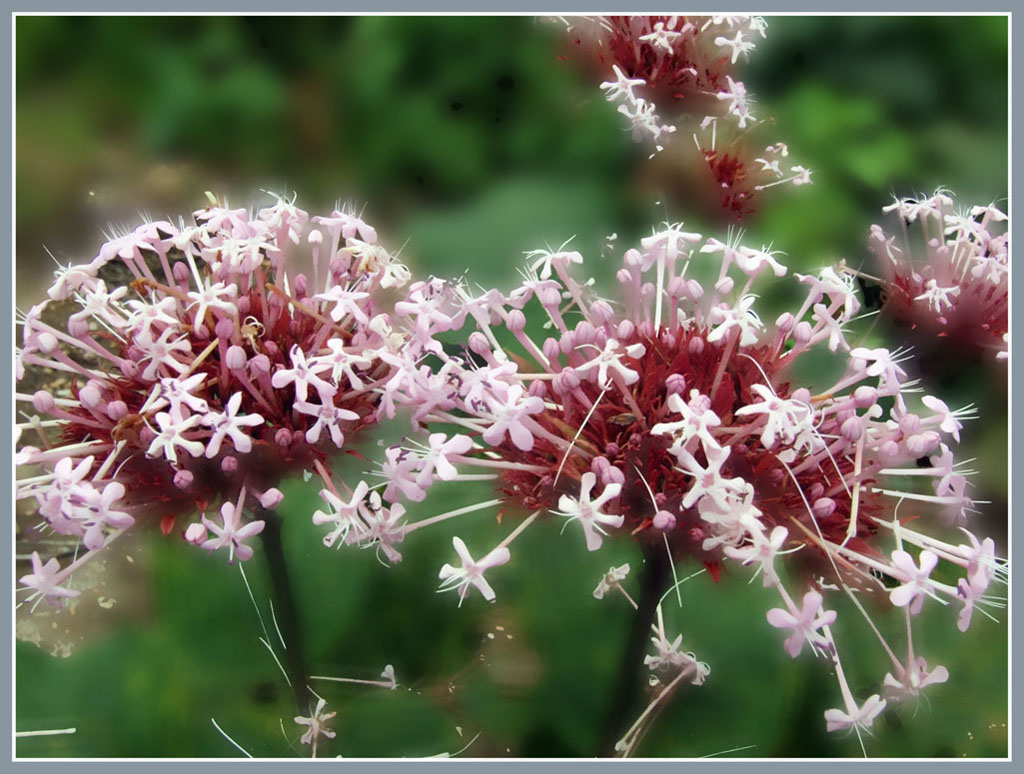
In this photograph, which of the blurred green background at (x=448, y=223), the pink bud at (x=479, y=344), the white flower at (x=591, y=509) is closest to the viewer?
the white flower at (x=591, y=509)

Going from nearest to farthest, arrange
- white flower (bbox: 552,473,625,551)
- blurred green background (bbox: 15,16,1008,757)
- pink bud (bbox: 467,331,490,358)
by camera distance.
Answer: white flower (bbox: 552,473,625,551) < pink bud (bbox: 467,331,490,358) < blurred green background (bbox: 15,16,1008,757)

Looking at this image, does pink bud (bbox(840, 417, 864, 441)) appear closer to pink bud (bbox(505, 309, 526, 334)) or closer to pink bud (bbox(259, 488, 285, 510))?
pink bud (bbox(505, 309, 526, 334))

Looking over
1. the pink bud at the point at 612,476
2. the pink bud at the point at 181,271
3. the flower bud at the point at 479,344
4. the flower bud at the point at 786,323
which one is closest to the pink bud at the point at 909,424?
the flower bud at the point at 786,323

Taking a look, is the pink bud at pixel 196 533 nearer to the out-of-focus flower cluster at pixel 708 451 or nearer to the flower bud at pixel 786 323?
the out-of-focus flower cluster at pixel 708 451

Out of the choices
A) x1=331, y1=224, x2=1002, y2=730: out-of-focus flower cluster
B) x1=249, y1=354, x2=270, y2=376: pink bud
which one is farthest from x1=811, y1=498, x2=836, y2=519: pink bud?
x1=249, y1=354, x2=270, y2=376: pink bud

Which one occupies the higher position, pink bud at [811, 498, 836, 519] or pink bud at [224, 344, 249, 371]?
pink bud at [224, 344, 249, 371]

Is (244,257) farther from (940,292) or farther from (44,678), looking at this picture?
(940,292)

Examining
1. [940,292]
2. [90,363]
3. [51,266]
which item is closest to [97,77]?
[51,266]
